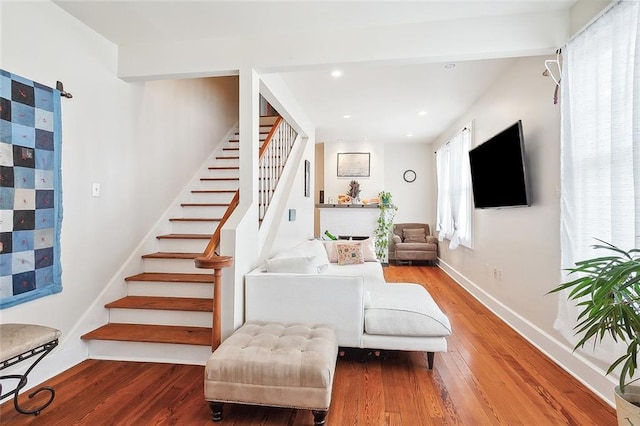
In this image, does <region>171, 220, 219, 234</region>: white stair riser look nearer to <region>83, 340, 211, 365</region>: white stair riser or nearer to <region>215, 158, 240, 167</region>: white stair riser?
<region>215, 158, 240, 167</region>: white stair riser

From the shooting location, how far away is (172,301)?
274 centimetres

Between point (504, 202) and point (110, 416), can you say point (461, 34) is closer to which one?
point (504, 202)

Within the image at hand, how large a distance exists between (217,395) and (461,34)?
296 cm

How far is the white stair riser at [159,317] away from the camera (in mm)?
2586

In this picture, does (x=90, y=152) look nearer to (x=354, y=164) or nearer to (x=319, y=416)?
(x=319, y=416)

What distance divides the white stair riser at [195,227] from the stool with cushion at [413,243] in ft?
13.6

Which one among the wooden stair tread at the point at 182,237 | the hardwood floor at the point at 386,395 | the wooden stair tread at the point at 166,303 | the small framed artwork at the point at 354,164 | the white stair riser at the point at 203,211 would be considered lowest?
the hardwood floor at the point at 386,395

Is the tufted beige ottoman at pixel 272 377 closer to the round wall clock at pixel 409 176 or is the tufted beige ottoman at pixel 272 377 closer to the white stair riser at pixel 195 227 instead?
the white stair riser at pixel 195 227

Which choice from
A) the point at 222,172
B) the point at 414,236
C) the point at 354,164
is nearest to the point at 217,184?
the point at 222,172

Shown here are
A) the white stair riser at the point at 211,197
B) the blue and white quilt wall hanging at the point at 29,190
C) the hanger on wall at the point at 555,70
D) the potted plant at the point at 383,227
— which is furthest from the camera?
the potted plant at the point at 383,227

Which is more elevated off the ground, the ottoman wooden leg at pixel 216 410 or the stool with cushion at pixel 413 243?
the stool with cushion at pixel 413 243

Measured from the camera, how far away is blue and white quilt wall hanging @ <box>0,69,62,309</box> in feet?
6.23

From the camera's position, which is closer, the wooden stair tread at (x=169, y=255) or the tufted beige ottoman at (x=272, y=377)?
the tufted beige ottoman at (x=272, y=377)

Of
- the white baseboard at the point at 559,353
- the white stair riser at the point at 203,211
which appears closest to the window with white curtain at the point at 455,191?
the white baseboard at the point at 559,353
